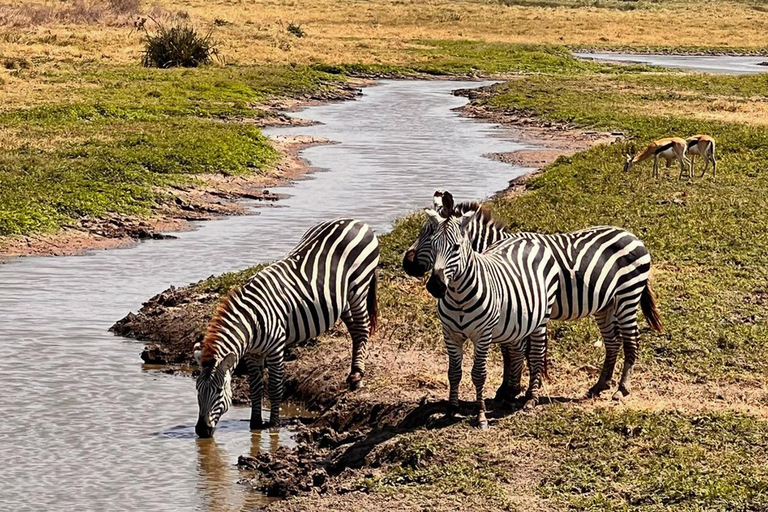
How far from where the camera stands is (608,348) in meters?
10.8

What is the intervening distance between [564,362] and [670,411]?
193 centimetres

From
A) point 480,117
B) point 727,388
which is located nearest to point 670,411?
point 727,388

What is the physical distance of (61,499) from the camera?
9.41 m

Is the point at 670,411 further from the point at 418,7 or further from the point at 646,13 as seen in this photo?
the point at 646,13

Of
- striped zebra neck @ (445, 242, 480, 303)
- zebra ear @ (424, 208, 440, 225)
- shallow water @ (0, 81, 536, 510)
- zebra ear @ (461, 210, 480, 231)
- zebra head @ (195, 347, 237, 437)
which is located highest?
zebra ear @ (424, 208, 440, 225)

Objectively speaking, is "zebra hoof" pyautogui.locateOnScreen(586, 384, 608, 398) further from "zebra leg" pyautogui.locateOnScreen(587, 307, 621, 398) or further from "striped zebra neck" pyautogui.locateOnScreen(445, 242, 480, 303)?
"striped zebra neck" pyautogui.locateOnScreen(445, 242, 480, 303)

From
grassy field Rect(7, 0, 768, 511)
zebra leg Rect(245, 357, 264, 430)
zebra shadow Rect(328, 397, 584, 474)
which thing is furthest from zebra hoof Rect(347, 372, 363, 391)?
grassy field Rect(7, 0, 768, 511)

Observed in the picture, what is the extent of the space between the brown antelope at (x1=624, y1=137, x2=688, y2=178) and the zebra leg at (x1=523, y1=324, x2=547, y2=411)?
12806mm

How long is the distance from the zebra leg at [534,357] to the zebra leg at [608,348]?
0.65 m

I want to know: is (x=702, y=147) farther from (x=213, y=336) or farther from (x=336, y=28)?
(x=336, y=28)

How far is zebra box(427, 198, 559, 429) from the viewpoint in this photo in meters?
9.21

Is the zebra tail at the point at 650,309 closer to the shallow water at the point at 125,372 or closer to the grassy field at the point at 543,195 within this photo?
the grassy field at the point at 543,195

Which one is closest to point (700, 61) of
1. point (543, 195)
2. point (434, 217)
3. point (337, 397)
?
point (543, 195)

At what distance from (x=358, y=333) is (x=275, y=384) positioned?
1.15 metres
